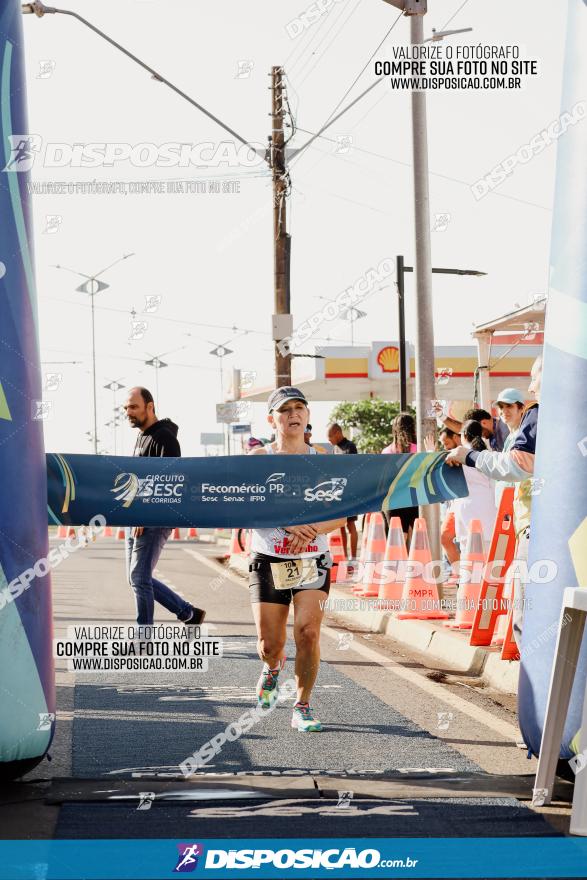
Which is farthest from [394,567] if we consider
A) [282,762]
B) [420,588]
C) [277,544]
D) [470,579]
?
[282,762]

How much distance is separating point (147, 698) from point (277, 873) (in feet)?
13.0

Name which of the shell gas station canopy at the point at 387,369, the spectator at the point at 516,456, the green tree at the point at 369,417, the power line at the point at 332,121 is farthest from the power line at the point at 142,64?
the green tree at the point at 369,417

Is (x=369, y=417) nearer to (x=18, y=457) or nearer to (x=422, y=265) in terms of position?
(x=422, y=265)

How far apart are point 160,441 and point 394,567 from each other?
15.6 feet

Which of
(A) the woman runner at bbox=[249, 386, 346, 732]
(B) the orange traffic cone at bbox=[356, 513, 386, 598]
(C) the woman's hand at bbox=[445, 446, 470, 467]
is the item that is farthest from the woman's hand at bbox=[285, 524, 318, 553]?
(B) the orange traffic cone at bbox=[356, 513, 386, 598]

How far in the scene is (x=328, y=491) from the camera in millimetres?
7297

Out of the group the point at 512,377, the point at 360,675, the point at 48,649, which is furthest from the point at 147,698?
the point at 512,377

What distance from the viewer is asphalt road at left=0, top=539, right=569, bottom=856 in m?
5.16

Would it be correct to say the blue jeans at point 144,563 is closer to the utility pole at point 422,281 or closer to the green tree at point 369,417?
the utility pole at point 422,281

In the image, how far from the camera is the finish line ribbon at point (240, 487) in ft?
22.6

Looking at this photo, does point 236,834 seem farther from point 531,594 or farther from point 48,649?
point 531,594

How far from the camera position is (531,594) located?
20.6 feet

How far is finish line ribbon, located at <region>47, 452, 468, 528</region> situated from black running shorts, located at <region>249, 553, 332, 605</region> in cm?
22

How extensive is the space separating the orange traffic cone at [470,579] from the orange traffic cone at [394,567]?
1.74m
